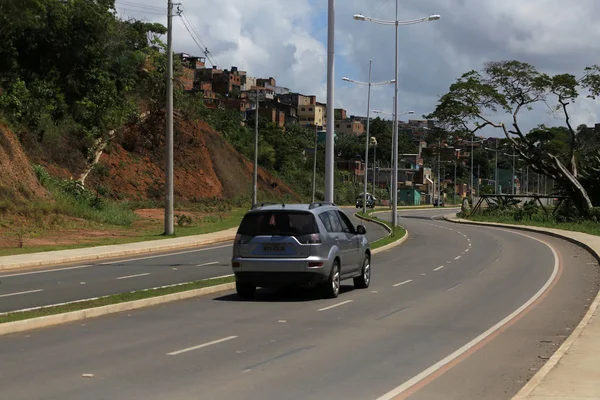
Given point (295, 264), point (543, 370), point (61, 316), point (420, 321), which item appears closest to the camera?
point (543, 370)

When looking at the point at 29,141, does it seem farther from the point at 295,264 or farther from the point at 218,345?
the point at 218,345

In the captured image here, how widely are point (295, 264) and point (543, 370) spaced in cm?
787

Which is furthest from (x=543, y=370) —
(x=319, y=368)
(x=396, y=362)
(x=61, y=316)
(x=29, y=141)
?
(x=29, y=141)

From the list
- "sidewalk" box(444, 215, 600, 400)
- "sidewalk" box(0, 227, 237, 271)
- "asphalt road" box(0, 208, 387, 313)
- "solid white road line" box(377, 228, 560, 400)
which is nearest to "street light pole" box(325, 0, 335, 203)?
"asphalt road" box(0, 208, 387, 313)

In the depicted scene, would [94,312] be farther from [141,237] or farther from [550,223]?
[550,223]

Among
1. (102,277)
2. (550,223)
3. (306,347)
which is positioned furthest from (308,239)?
(550,223)

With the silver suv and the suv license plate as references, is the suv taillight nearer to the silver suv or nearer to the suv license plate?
the silver suv

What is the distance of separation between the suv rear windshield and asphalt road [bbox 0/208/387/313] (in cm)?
330

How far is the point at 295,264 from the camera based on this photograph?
17.0 m

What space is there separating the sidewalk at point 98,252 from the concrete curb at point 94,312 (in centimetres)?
825

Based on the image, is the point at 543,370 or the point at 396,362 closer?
the point at 543,370

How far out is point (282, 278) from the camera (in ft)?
56.3

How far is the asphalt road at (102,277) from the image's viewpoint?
57.4 feet

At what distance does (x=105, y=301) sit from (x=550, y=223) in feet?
173
